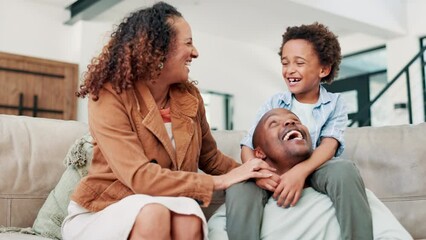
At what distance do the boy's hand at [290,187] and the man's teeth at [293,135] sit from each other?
0.35ft

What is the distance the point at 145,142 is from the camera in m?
1.44

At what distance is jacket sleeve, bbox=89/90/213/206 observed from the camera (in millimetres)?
1312

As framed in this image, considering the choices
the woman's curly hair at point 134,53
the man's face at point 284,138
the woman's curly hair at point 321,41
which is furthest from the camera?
the woman's curly hair at point 321,41

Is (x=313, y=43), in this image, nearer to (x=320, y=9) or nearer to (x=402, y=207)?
(x=402, y=207)

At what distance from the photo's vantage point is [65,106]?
230 inches

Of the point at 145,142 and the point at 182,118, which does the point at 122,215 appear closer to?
the point at 145,142

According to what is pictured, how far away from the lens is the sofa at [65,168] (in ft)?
5.82

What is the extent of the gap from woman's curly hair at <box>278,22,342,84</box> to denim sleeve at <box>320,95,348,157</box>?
0.58ft

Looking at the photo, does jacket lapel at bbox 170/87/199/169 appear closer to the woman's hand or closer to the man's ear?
the woman's hand

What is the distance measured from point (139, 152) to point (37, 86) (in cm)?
471

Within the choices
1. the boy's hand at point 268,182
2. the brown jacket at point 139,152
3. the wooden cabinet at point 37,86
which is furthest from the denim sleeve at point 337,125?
the wooden cabinet at point 37,86

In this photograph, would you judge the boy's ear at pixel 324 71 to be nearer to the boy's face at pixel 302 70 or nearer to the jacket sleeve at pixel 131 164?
the boy's face at pixel 302 70

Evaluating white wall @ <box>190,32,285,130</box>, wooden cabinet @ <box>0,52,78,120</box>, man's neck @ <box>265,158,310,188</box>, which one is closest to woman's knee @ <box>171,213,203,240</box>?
man's neck @ <box>265,158,310,188</box>

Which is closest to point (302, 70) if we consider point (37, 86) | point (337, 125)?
point (337, 125)
